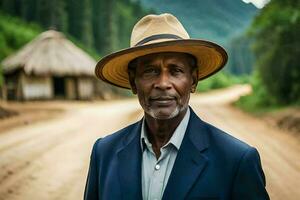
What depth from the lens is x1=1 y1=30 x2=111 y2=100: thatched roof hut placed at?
92.1 ft

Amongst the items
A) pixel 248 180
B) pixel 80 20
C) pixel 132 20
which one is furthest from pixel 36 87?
pixel 248 180

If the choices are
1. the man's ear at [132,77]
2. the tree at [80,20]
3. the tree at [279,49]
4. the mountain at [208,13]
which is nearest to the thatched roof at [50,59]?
the tree at [80,20]

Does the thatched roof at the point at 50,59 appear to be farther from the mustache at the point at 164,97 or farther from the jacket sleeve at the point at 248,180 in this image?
the jacket sleeve at the point at 248,180

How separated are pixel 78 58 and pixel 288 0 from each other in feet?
60.2

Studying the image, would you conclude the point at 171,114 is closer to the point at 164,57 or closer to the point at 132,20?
the point at 164,57

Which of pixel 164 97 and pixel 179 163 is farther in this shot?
pixel 164 97

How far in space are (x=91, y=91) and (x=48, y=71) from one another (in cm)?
394

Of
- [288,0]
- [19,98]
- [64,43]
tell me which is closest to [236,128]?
[288,0]

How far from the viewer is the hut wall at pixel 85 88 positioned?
30391 millimetres

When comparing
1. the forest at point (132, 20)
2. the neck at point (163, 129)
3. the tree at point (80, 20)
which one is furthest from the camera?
the tree at point (80, 20)

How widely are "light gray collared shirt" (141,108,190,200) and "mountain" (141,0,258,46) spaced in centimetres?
142

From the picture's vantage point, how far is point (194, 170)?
2057 mm

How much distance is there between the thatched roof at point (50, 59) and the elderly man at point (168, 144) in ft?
84.8

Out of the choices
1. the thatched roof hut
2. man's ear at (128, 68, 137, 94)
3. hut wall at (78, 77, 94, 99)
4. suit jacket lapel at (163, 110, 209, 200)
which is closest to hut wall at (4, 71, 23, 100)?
the thatched roof hut
